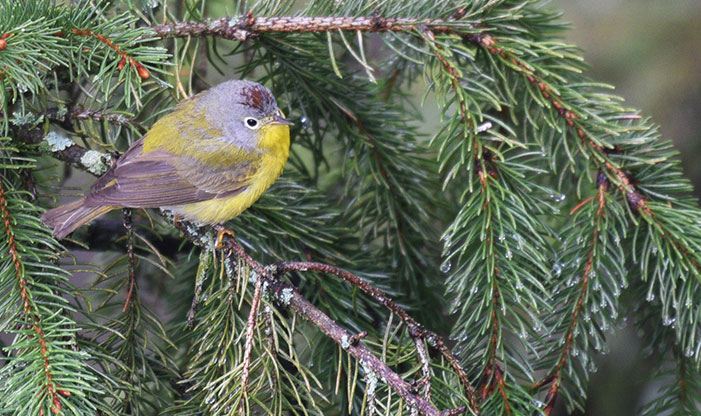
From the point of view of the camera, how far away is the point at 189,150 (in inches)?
124

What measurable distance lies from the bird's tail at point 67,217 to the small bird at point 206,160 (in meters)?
0.03

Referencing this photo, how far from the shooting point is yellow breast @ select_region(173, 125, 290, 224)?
8.72 ft

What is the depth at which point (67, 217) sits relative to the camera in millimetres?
2170

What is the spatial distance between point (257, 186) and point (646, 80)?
2098 millimetres

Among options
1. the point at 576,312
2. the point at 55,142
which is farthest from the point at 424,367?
the point at 55,142

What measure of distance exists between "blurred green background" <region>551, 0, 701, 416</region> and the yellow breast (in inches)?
58.3

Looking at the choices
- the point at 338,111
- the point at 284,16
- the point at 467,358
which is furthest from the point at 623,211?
the point at 284,16

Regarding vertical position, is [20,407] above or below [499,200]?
below

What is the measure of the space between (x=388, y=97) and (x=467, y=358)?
5.27ft

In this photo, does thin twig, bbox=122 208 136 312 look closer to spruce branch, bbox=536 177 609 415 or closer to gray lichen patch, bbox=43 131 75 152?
gray lichen patch, bbox=43 131 75 152

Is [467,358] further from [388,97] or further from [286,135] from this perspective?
[388,97]

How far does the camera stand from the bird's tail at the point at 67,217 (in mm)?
2037

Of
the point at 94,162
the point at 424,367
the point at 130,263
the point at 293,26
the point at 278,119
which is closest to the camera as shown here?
the point at 424,367

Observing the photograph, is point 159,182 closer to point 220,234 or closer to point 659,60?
point 220,234
